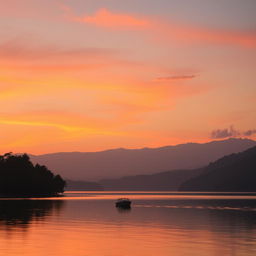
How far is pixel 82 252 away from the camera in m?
60.2

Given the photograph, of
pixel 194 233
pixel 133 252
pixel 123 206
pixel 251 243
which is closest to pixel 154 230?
pixel 194 233

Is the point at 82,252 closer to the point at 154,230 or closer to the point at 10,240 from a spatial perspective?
the point at 10,240

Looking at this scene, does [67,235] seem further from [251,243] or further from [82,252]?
[251,243]

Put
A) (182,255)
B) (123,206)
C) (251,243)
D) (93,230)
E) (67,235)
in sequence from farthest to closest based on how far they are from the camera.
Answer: (123,206)
(93,230)
(67,235)
(251,243)
(182,255)

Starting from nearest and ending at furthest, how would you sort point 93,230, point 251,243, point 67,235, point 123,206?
1. point 251,243
2. point 67,235
3. point 93,230
4. point 123,206

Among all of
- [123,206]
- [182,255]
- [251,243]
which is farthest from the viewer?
[123,206]

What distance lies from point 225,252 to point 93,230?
1309 inches

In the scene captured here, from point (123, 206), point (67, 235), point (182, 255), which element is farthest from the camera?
point (123, 206)

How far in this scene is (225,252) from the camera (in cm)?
6031

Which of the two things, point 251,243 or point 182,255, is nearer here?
point 182,255

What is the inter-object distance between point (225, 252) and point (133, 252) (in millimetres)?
9980

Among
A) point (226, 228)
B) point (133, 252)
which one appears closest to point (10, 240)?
point (133, 252)

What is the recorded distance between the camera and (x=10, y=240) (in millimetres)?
69812

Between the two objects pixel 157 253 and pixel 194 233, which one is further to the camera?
pixel 194 233
